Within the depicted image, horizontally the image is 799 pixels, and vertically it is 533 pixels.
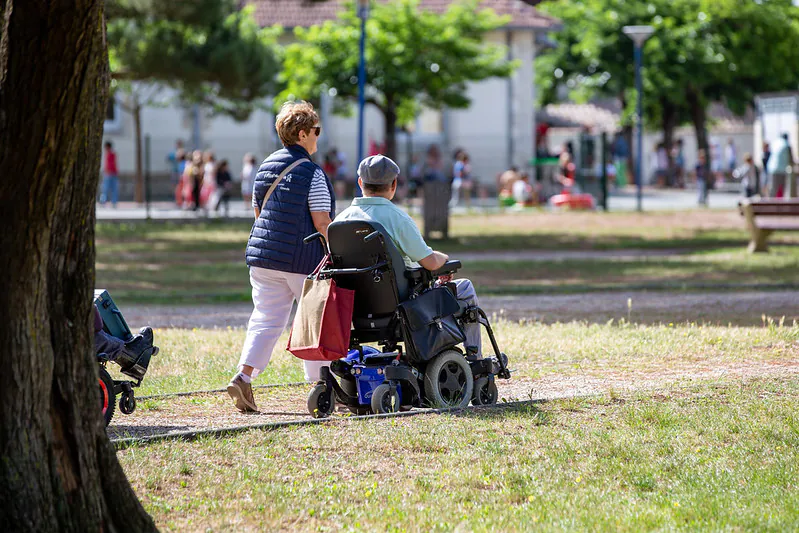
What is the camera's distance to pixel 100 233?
25938mm

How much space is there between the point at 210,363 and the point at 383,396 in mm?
2470

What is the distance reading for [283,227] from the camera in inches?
285

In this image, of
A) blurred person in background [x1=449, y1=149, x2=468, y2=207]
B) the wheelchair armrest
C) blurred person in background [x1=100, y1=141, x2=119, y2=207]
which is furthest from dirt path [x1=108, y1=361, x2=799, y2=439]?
blurred person in background [x1=100, y1=141, x2=119, y2=207]

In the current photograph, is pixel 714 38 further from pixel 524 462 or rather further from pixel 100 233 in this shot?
pixel 524 462

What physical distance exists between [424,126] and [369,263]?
3971 centimetres

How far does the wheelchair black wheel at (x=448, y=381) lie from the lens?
696cm

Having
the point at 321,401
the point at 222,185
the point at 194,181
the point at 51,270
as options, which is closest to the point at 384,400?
the point at 321,401

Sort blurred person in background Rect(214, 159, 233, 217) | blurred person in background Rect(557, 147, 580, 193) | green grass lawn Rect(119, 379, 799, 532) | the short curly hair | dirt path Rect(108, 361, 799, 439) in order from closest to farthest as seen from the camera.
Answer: green grass lawn Rect(119, 379, 799, 532) < dirt path Rect(108, 361, 799, 439) < the short curly hair < blurred person in background Rect(214, 159, 233, 217) < blurred person in background Rect(557, 147, 580, 193)

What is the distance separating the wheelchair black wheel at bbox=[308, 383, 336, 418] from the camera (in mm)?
6910

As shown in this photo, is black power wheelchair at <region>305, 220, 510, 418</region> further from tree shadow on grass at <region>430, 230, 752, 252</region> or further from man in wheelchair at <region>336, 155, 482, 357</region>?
tree shadow on grass at <region>430, 230, 752, 252</region>

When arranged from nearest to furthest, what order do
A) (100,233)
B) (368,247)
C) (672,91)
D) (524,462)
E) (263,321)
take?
(524,462), (368,247), (263,321), (100,233), (672,91)

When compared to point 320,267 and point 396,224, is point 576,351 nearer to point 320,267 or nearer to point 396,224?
point 396,224

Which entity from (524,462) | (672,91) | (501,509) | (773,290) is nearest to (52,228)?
(501,509)

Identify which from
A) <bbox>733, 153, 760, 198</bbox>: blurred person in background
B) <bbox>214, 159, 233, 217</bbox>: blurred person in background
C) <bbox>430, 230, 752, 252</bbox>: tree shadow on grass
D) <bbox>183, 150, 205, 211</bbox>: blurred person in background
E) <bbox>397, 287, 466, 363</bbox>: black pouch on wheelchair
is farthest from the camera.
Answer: <bbox>733, 153, 760, 198</bbox>: blurred person in background
